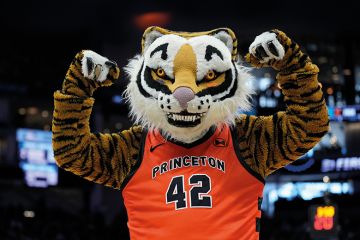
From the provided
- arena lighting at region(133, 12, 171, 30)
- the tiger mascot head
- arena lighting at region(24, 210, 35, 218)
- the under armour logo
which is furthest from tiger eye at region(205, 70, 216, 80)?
arena lighting at region(24, 210, 35, 218)

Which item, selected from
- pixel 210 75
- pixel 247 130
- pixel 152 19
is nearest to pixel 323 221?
pixel 152 19

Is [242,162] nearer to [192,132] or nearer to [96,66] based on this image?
[192,132]

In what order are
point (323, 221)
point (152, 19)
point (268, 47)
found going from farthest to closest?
point (152, 19)
point (323, 221)
point (268, 47)

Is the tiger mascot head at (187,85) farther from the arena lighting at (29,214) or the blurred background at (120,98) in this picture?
the arena lighting at (29,214)

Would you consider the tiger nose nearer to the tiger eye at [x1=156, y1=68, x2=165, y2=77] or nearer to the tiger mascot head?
the tiger mascot head

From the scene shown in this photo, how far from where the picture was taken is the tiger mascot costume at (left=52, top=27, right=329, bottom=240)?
2.37 metres

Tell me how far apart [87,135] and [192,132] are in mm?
415

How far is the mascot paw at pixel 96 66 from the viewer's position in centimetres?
239

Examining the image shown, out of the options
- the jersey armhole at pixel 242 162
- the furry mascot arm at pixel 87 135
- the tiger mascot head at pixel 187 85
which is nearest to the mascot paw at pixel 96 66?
the furry mascot arm at pixel 87 135

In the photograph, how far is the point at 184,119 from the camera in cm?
235

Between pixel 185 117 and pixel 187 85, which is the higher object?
pixel 187 85

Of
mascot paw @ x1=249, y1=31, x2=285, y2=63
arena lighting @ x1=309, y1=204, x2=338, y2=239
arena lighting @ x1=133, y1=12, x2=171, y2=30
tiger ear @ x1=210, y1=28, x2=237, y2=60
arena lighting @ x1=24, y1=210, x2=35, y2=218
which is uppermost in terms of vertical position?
arena lighting @ x1=133, y1=12, x2=171, y2=30

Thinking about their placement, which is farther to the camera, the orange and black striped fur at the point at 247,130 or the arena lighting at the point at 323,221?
the arena lighting at the point at 323,221

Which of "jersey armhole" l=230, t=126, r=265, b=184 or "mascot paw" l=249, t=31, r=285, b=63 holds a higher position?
"mascot paw" l=249, t=31, r=285, b=63
